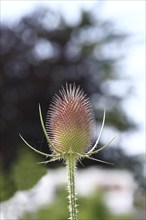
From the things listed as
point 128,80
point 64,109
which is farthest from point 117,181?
point 128,80

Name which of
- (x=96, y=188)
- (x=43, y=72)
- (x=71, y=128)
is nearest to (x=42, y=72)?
(x=43, y=72)

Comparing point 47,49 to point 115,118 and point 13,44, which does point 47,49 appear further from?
point 115,118

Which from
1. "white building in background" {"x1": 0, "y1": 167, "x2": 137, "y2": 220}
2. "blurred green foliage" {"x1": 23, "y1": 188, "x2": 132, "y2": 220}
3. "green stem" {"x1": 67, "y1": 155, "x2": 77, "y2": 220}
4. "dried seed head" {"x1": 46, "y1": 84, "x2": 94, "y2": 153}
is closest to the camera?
"green stem" {"x1": 67, "y1": 155, "x2": 77, "y2": 220}

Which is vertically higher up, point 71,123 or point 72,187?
point 71,123

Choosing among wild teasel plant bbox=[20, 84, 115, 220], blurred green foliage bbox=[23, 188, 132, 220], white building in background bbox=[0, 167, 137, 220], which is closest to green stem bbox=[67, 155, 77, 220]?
wild teasel plant bbox=[20, 84, 115, 220]

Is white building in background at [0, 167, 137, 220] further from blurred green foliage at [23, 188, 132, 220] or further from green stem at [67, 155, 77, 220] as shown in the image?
green stem at [67, 155, 77, 220]

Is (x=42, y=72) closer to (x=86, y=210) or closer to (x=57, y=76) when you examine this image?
(x=57, y=76)

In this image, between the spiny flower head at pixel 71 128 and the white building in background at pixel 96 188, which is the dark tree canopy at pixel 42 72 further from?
the spiny flower head at pixel 71 128
